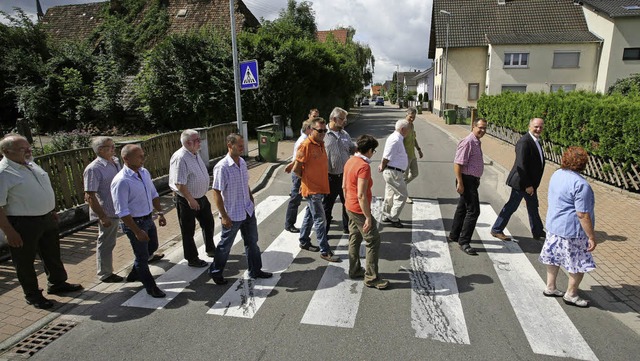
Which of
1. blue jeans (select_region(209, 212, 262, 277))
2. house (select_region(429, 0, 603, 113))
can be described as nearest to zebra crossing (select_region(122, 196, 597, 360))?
blue jeans (select_region(209, 212, 262, 277))

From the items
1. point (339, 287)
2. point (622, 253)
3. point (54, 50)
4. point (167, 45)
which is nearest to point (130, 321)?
point (339, 287)

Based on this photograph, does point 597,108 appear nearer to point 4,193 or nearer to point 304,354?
point 304,354

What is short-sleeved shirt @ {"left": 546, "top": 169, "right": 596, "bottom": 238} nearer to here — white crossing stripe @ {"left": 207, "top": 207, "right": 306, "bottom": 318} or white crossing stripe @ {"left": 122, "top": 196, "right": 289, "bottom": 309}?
white crossing stripe @ {"left": 207, "top": 207, "right": 306, "bottom": 318}

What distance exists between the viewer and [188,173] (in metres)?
4.93

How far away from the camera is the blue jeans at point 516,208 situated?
19.2ft

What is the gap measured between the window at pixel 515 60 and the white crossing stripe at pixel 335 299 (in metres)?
33.6

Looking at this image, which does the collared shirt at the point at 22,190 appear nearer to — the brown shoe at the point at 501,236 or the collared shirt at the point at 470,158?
the collared shirt at the point at 470,158

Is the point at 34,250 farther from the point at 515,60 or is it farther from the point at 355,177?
the point at 515,60

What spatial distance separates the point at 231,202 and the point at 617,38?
36506 millimetres

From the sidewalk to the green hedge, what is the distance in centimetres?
91

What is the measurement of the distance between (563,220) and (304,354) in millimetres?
2931

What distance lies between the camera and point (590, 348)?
350 centimetres

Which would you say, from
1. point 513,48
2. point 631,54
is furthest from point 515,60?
point 631,54

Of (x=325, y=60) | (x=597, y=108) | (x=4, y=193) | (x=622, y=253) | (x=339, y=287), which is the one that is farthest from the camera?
(x=325, y=60)
